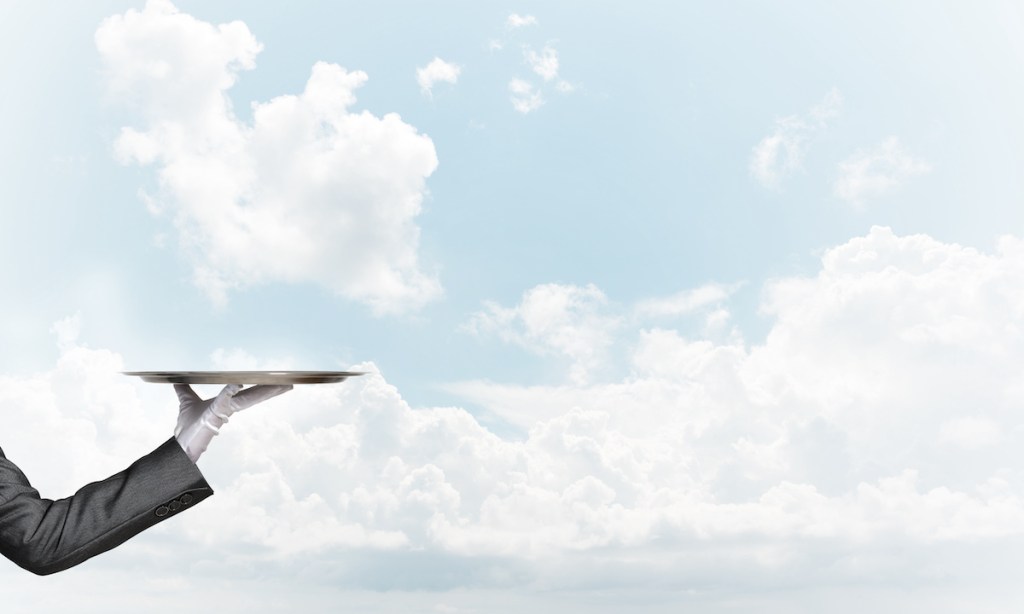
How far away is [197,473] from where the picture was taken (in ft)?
11.6

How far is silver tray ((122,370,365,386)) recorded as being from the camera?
11.7 feet

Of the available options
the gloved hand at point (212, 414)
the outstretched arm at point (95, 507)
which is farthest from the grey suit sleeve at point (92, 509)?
the gloved hand at point (212, 414)

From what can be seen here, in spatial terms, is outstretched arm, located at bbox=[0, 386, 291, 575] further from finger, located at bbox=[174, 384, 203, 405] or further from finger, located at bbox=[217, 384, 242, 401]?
finger, located at bbox=[174, 384, 203, 405]

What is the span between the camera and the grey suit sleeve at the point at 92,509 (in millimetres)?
3273

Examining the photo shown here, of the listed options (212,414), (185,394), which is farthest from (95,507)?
(185,394)

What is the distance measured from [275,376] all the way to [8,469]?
3.24 ft

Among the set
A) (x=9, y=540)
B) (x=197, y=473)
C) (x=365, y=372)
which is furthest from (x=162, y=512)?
(x=365, y=372)

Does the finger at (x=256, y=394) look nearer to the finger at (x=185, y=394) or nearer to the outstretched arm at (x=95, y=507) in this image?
the outstretched arm at (x=95, y=507)

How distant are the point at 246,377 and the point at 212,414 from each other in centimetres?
26

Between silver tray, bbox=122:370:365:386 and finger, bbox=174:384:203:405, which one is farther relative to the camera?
finger, bbox=174:384:203:405

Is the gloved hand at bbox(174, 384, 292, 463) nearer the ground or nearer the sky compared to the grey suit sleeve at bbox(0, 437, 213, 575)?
nearer the sky

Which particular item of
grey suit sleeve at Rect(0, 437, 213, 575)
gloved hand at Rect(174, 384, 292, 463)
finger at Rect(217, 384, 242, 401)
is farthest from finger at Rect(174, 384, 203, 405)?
grey suit sleeve at Rect(0, 437, 213, 575)

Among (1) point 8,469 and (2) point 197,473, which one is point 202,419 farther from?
(1) point 8,469

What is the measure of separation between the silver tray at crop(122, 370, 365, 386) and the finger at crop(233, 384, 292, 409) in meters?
0.08
